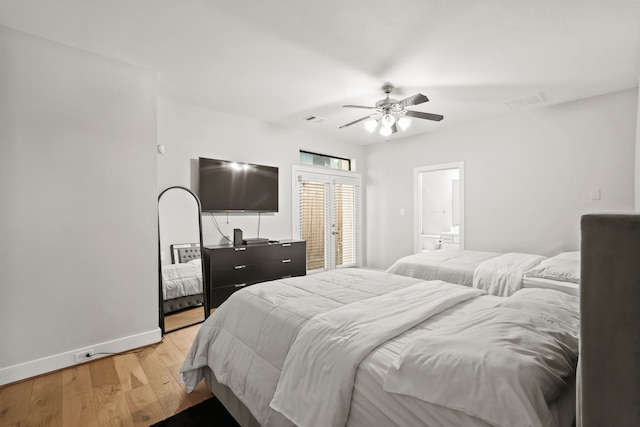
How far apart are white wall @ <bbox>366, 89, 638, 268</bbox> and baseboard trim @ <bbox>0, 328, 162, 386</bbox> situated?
4.32 metres

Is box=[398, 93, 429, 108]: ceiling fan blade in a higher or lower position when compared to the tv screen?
higher

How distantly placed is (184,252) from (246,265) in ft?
2.56

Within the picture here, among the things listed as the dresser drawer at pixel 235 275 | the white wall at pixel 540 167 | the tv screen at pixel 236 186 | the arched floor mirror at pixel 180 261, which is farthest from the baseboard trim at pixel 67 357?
the white wall at pixel 540 167

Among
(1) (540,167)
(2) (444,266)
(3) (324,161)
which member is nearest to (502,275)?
(2) (444,266)

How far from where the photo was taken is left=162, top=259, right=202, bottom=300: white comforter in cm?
327

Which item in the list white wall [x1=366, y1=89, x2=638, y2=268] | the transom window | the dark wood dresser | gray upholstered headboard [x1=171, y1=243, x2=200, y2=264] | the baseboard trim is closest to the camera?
the baseboard trim

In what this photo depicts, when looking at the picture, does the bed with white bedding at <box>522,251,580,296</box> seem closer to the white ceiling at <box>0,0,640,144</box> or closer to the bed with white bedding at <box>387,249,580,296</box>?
the bed with white bedding at <box>387,249,580,296</box>

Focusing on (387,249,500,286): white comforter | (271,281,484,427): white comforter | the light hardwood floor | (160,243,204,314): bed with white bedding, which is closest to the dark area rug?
the light hardwood floor

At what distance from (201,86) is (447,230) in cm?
601

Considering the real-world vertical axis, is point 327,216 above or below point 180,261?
above

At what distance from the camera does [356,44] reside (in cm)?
250

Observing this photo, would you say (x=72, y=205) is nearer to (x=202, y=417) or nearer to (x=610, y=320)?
(x=202, y=417)

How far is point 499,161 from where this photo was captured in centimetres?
444

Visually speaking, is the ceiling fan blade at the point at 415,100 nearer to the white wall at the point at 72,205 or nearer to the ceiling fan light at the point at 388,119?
the ceiling fan light at the point at 388,119
